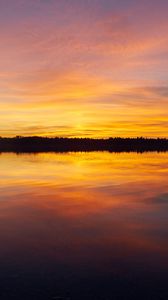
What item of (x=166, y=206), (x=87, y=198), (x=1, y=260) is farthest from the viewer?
(x=87, y=198)

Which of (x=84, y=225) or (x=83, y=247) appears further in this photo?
(x=84, y=225)

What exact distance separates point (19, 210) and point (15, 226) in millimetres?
4079

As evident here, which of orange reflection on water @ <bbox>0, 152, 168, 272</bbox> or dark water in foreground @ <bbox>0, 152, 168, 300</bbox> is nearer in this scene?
dark water in foreground @ <bbox>0, 152, 168, 300</bbox>

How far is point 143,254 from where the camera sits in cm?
1315

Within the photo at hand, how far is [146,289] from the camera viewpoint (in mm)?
10219

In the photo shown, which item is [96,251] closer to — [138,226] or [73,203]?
[138,226]

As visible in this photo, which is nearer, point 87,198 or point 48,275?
point 48,275

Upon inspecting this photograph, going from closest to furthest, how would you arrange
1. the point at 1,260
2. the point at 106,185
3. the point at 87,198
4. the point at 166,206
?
the point at 1,260, the point at 166,206, the point at 87,198, the point at 106,185

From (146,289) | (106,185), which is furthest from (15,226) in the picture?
(106,185)

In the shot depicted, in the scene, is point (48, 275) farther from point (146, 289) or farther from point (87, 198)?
point (87, 198)

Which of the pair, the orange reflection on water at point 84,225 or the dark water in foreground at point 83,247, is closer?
the dark water in foreground at point 83,247

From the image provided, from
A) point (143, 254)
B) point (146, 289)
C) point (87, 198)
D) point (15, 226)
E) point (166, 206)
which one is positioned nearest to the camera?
point (146, 289)

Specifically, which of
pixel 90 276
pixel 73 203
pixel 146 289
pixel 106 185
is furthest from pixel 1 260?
pixel 106 185

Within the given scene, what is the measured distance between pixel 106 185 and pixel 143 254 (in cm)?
2030
